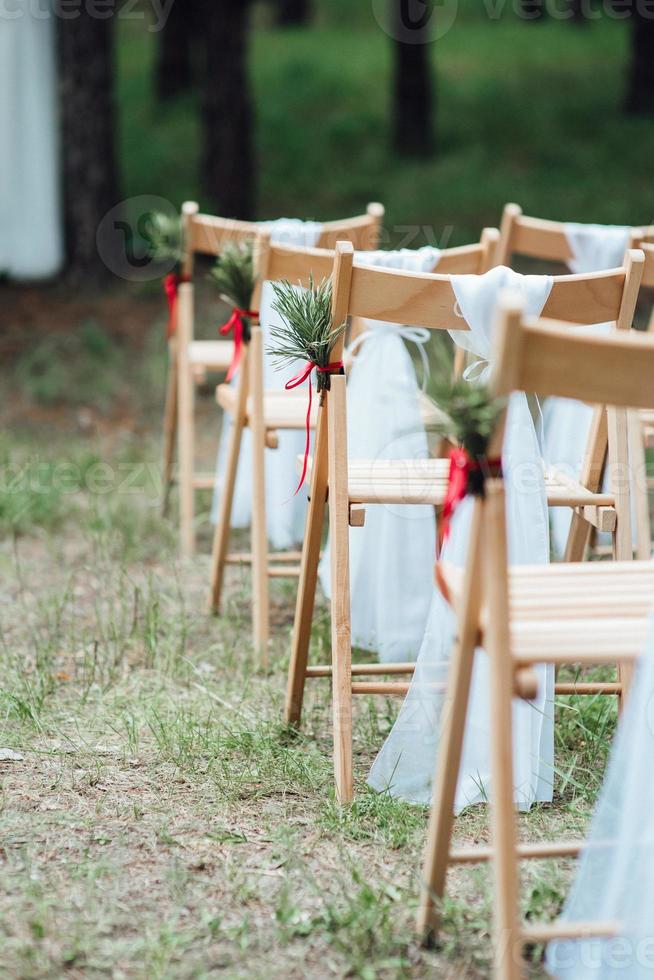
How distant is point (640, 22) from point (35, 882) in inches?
401

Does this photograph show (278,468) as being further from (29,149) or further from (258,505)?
(29,149)

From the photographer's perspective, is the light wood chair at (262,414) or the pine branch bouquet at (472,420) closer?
the pine branch bouquet at (472,420)

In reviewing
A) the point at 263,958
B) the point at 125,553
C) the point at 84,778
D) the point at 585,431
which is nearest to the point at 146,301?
the point at 125,553

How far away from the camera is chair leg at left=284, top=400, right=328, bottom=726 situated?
2.54 metres

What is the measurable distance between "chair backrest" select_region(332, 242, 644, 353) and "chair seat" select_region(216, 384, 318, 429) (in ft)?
3.04

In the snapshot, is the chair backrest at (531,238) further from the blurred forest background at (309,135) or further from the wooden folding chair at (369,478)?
the blurred forest background at (309,135)

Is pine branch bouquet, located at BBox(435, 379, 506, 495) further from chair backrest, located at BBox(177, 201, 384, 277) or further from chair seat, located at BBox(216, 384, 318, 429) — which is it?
chair backrest, located at BBox(177, 201, 384, 277)

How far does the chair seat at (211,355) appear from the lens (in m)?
4.01

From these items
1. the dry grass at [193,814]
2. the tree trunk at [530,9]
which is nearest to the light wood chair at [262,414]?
the dry grass at [193,814]

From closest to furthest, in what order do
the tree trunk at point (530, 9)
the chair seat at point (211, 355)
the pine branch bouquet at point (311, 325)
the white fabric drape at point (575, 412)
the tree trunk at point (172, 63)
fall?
1. the pine branch bouquet at point (311, 325)
2. the white fabric drape at point (575, 412)
3. the chair seat at point (211, 355)
4. the tree trunk at point (530, 9)
5. the tree trunk at point (172, 63)

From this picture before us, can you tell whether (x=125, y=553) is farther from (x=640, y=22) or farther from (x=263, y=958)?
(x=640, y=22)

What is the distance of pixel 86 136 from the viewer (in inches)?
275

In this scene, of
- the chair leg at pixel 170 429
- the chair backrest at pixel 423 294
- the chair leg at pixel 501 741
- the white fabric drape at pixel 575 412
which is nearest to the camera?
the chair leg at pixel 501 741

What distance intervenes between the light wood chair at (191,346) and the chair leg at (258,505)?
0.50 meters
